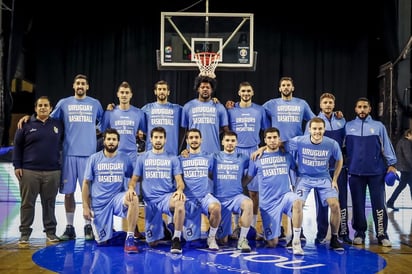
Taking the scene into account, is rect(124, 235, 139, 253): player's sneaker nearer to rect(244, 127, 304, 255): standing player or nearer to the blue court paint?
the blue court paint

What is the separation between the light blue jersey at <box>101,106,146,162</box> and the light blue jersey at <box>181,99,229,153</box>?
26.0 inches

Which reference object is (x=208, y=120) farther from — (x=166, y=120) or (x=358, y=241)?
(x=358, y=241)

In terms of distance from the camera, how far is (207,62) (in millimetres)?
9883

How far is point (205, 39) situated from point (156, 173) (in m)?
4.99

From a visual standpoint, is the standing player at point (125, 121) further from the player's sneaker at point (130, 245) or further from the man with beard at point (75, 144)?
the player's sneaker at point (130, 245)

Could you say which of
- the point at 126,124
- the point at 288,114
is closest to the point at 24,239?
the point at 126,124

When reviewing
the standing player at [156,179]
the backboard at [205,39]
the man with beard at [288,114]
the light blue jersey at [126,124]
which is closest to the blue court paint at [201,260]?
the standing player at [156,179]

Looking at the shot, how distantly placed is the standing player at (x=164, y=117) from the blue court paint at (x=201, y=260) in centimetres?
132

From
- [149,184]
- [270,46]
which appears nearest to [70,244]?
[149,184]

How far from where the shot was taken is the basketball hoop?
9.73m

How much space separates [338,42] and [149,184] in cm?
859

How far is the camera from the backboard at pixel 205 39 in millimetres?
10156

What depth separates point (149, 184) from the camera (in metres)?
5.84

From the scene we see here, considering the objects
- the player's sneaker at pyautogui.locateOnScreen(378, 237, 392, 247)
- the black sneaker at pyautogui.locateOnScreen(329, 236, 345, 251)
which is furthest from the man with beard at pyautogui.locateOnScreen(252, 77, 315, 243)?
the player's sneaker at pyautogui.locateOnScreen(378, 237, 392, 247)
